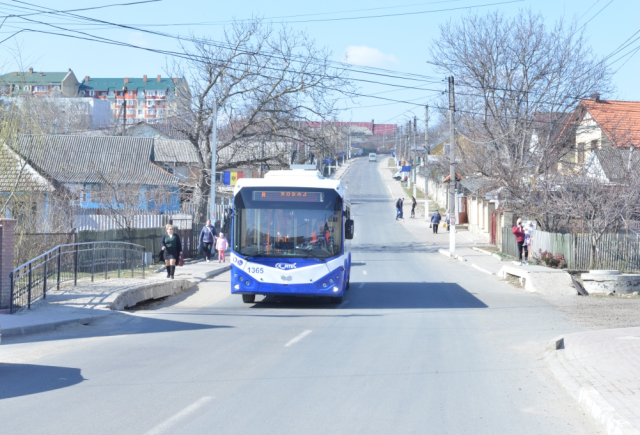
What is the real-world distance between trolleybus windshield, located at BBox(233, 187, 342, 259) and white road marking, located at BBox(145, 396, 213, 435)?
855 centimetres

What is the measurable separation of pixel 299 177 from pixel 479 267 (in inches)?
574

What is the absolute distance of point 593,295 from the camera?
20078 millimetres

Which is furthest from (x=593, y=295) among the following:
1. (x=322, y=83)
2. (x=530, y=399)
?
(x=322, y=83)

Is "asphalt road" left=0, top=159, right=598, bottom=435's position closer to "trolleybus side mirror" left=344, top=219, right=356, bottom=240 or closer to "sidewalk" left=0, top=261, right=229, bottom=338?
"sidewalk" left=0, top=261, right=229, bottom=338

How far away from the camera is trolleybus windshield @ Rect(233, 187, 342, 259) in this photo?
15.5 m

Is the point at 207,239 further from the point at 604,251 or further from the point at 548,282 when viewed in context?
the point at 604,251

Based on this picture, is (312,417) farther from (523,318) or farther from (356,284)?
(356,284)

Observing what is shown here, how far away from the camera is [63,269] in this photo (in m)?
16.1

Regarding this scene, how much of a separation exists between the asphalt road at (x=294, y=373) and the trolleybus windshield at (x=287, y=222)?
4.85ft

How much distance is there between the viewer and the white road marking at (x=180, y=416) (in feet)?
19.2

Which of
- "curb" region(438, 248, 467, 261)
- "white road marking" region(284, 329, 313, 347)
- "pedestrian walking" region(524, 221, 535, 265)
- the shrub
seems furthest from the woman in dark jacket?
"curb" region(438, 248, 467, 261)

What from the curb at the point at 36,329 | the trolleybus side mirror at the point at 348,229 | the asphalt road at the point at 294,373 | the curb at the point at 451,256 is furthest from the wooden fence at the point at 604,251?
the curb at the point at 36,329

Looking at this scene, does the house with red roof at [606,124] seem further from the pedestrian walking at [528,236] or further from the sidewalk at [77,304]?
the sidewalk at [77,304]

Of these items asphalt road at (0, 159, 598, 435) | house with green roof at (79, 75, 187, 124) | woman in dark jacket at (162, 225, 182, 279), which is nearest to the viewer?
asphalt road at (0, 159, 598, 435)
